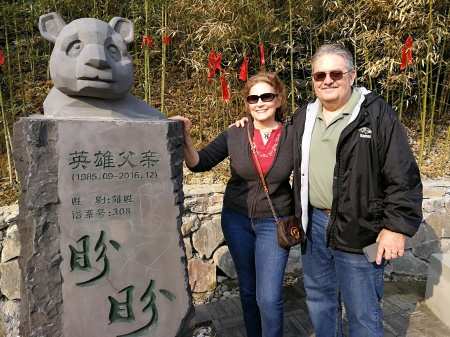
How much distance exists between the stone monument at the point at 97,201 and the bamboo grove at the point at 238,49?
2137mm

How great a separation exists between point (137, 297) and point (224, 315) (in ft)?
4.79

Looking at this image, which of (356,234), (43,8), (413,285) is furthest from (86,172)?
(43,8)

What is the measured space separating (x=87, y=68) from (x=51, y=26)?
0.40m

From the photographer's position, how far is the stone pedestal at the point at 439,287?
10.9 feet

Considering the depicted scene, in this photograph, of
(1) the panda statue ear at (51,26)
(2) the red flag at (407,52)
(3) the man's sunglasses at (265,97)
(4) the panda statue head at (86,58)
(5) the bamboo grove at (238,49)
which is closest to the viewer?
(4) the panda statue head at (86,58)

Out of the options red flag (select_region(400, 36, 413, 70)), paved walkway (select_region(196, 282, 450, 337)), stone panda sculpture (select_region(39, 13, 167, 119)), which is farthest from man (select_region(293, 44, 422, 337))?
red flag (select_region(400, 36, 413, 70))

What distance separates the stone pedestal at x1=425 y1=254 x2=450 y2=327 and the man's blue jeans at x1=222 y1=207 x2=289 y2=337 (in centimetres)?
181

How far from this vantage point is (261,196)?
235 centimetres

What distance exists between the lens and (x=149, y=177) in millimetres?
2154

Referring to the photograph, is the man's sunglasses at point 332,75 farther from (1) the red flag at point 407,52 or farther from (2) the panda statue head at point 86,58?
(1) the red flag at point 407,52

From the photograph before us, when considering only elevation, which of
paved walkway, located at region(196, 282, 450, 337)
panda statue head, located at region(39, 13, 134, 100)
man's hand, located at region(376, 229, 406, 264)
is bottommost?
paved walkway, located at region(196, 282, 450, 337)

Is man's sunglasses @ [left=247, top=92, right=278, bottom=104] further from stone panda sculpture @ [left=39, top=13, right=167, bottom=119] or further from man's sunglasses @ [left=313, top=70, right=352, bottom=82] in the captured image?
stone panda sculpture @ [left=39, top=13, right=167, bottom=119]

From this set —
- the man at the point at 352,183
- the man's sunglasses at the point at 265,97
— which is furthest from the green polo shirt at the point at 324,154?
the man's sunglasses at the point at 265,97

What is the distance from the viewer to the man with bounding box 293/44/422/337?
1.95 metres
